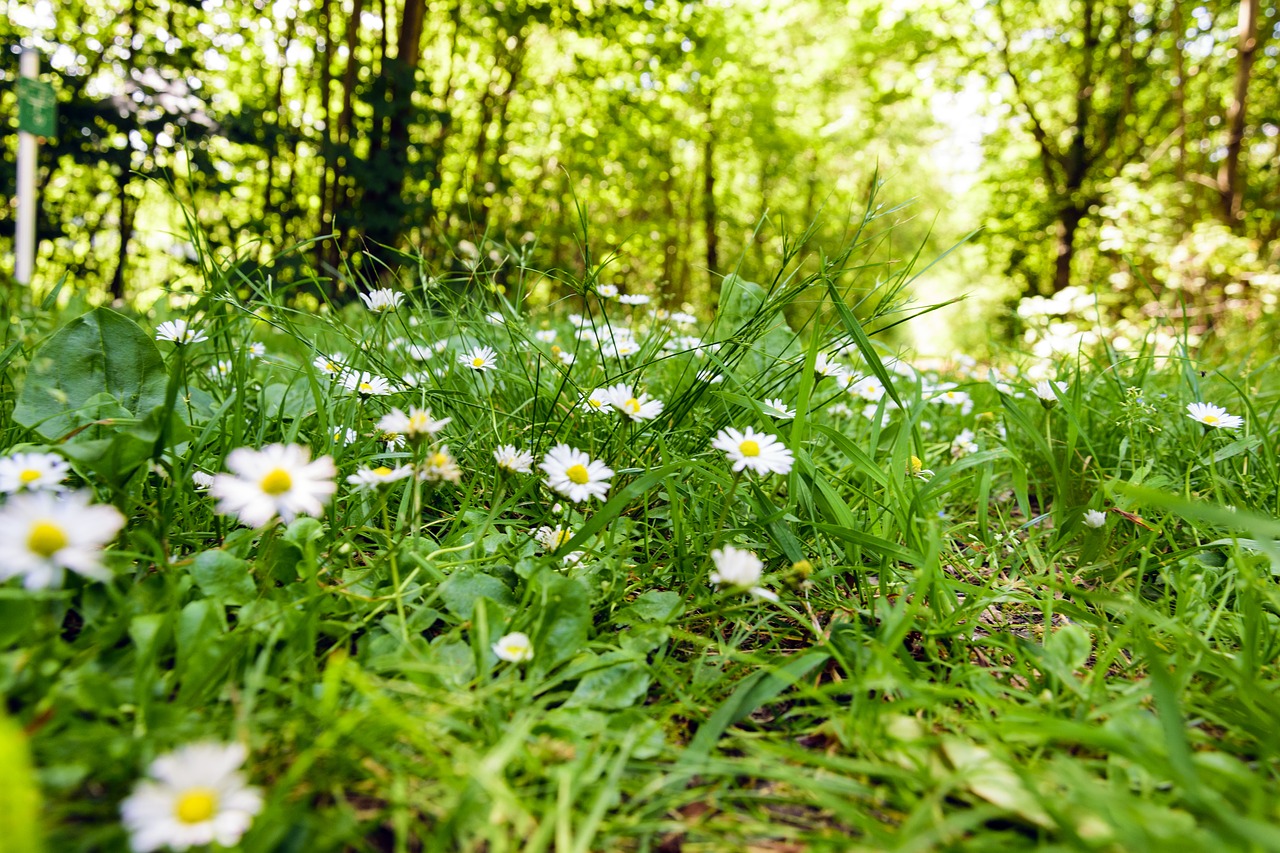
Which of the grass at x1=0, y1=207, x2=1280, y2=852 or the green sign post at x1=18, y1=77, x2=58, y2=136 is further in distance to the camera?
the green sign post at x1=18, y1=77, x2=58, y2=136

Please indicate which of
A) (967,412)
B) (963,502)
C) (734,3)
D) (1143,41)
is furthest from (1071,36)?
(963,502)

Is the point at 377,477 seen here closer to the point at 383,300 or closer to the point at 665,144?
the point at 383,300

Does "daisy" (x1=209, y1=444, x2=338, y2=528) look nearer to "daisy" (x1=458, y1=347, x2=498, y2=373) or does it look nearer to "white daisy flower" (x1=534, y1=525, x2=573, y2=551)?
"white daisy flower" (x1=534, y1=525, x2=573, y2=551)

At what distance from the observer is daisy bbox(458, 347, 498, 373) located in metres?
1.12

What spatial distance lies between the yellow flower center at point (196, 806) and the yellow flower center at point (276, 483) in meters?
0.25

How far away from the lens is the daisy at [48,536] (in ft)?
1.57

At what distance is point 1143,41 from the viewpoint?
348 inches

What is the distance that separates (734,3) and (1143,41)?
5.27 m

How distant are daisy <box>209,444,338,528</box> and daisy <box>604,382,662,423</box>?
0.38 meters

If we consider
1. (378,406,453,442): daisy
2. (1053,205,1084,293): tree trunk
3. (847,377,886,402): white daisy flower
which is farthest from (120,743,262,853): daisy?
(1053,205,1084,293): tree trunk

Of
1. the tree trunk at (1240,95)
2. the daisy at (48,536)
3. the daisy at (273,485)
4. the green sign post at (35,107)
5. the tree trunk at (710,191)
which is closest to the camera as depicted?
the daisy at (48,536)

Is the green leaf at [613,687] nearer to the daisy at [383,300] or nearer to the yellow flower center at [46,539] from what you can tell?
the yellow flower center at [46,539]

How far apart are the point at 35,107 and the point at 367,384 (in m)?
3.24

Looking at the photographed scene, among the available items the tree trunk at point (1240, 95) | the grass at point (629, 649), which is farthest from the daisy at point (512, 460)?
the tree trunk at point (1240, 95)
